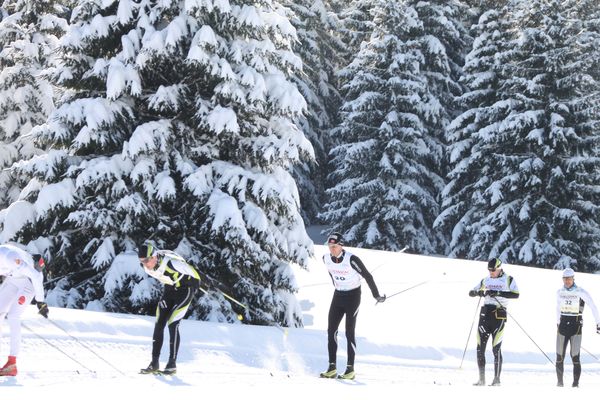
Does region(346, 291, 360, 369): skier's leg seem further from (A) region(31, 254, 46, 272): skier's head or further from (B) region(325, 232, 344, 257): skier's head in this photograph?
(A) region(31, 254, 46, 272): skier's head

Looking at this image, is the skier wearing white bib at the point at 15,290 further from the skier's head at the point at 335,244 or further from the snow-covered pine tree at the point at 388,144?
the snow-covered pine tree at the point at 388,144

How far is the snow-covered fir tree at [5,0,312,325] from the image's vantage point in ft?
44.2

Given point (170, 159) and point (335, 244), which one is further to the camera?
point (170, 159)

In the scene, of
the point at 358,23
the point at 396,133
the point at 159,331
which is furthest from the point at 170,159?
the point at 358,23

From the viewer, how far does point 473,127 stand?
1118 inches

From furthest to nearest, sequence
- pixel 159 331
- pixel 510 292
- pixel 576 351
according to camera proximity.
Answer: pixel 576 351 < pixel 510 292 < pixel 159 331

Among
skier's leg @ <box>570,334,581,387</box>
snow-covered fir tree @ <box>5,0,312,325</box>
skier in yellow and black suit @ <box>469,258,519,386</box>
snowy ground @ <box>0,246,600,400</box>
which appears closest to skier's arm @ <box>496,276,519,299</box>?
skier in yellow and black suit @ <box>469,258,519,386</box>

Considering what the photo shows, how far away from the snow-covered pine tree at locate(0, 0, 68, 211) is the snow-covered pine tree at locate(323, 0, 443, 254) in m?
11.2

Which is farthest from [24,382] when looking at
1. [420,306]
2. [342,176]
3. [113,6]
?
[342,176]

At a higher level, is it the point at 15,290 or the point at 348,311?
the point at 348,311

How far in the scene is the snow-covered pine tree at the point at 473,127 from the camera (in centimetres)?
2792

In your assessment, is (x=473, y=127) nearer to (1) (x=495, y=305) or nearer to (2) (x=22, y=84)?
(2) (x=22, y=84)

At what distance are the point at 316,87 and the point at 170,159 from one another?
71.9 feet

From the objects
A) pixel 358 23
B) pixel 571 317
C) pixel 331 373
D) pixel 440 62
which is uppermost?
pixel 358 23
